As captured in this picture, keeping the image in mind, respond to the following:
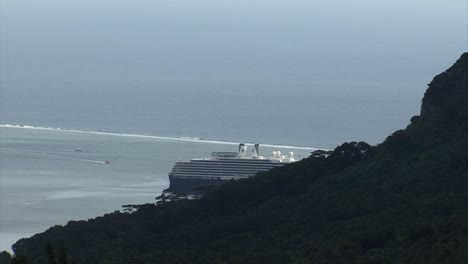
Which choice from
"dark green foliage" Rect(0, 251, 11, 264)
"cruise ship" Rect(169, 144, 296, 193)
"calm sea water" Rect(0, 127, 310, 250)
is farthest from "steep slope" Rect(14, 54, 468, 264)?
"cruise ship" Rect(169, 144, 296, 193)

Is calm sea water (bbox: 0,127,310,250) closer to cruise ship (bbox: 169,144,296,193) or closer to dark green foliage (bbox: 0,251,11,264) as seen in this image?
cruise ship (bbox: 169,144,296,193)

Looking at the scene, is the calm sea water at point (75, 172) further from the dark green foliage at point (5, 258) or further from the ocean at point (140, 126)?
the dark green foliage at point (5, 258)

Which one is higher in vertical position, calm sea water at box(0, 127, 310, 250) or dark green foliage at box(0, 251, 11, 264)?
calm sea water at box(0, 127, 310, 250)

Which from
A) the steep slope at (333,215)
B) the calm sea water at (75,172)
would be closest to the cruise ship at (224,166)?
the calm sea water at (75,172)

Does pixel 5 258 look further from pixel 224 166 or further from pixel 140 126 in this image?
pixel 140 126

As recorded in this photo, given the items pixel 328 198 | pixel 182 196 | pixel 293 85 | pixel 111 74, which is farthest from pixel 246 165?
pixel 111 74

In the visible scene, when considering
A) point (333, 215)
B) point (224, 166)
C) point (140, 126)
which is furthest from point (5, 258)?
point (140, 126)

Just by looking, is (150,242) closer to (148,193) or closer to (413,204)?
(413,204)
